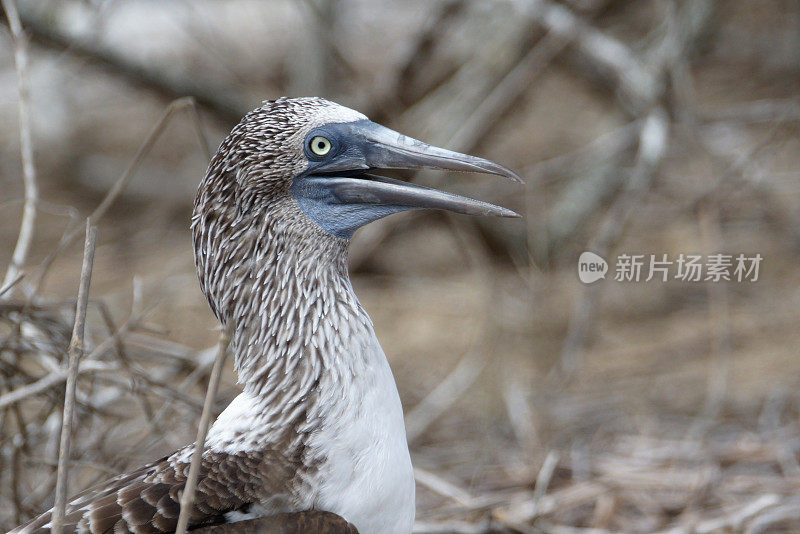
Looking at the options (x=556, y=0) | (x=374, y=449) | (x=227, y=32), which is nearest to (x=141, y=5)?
(x=227, y=32)

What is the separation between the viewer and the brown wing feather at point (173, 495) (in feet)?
6.93

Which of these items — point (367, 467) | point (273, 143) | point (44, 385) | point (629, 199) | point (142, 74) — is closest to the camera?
point (367, 467)

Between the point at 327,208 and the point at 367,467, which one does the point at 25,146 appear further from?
the point at 367,467

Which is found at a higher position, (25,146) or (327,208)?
(25,146)

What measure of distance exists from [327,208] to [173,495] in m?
0.80

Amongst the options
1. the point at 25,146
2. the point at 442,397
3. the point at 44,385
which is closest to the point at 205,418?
the point at 44,385

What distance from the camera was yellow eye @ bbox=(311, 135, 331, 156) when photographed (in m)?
2.37

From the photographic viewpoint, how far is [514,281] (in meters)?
5.80

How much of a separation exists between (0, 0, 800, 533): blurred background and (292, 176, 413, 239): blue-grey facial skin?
69cm

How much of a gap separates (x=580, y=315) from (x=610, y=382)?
0.59 m

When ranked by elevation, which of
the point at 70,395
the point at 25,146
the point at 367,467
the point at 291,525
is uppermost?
the point at 25,146

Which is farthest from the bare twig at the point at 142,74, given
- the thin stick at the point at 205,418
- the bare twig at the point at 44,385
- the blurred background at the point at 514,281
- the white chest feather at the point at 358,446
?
the thin stick at the point at 205,418

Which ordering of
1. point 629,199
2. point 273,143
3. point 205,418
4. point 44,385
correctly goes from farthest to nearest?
point 629,199, point 44,385, point 273,143, point 205,418

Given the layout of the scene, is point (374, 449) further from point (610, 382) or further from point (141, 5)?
point (141, 5)
